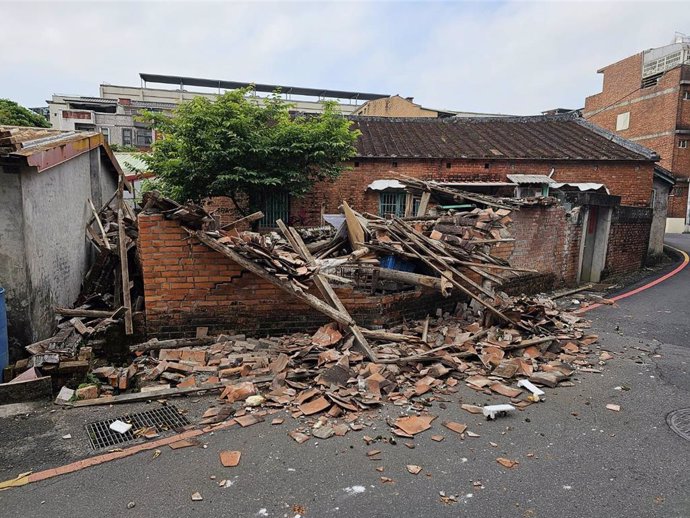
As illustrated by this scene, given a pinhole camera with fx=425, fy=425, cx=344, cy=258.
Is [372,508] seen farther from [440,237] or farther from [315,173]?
[315,173]

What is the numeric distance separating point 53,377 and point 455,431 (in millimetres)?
4369

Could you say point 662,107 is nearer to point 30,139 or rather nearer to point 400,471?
point 400,471

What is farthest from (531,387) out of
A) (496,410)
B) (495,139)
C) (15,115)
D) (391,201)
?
(15,115)

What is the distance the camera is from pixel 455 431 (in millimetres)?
3967

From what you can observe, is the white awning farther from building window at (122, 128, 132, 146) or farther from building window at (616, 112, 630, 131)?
building window at (122, 128, 132, 146)

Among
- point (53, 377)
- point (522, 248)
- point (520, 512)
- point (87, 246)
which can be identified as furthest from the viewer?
point (522, 248)

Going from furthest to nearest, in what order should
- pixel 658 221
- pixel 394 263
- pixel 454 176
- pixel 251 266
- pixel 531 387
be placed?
pixel 658 221, pixel 454 176, pixel 394 263, pixel 251 266, pixel 531 387

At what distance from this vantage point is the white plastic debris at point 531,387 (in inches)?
188

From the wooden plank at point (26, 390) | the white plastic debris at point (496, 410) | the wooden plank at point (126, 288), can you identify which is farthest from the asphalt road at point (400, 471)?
the wooden plank at point (126, 288)

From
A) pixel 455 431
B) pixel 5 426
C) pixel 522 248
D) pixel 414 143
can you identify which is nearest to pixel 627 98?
pixel 414 143

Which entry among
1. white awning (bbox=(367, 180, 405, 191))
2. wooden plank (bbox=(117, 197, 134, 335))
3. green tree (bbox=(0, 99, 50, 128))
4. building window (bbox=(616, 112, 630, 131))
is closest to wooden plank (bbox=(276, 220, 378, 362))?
wooden plank (bbox=(117, 197, 134, 335))

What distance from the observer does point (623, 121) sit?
3272 cm

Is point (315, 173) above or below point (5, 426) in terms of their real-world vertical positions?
above

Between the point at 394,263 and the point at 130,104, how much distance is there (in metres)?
44.4
